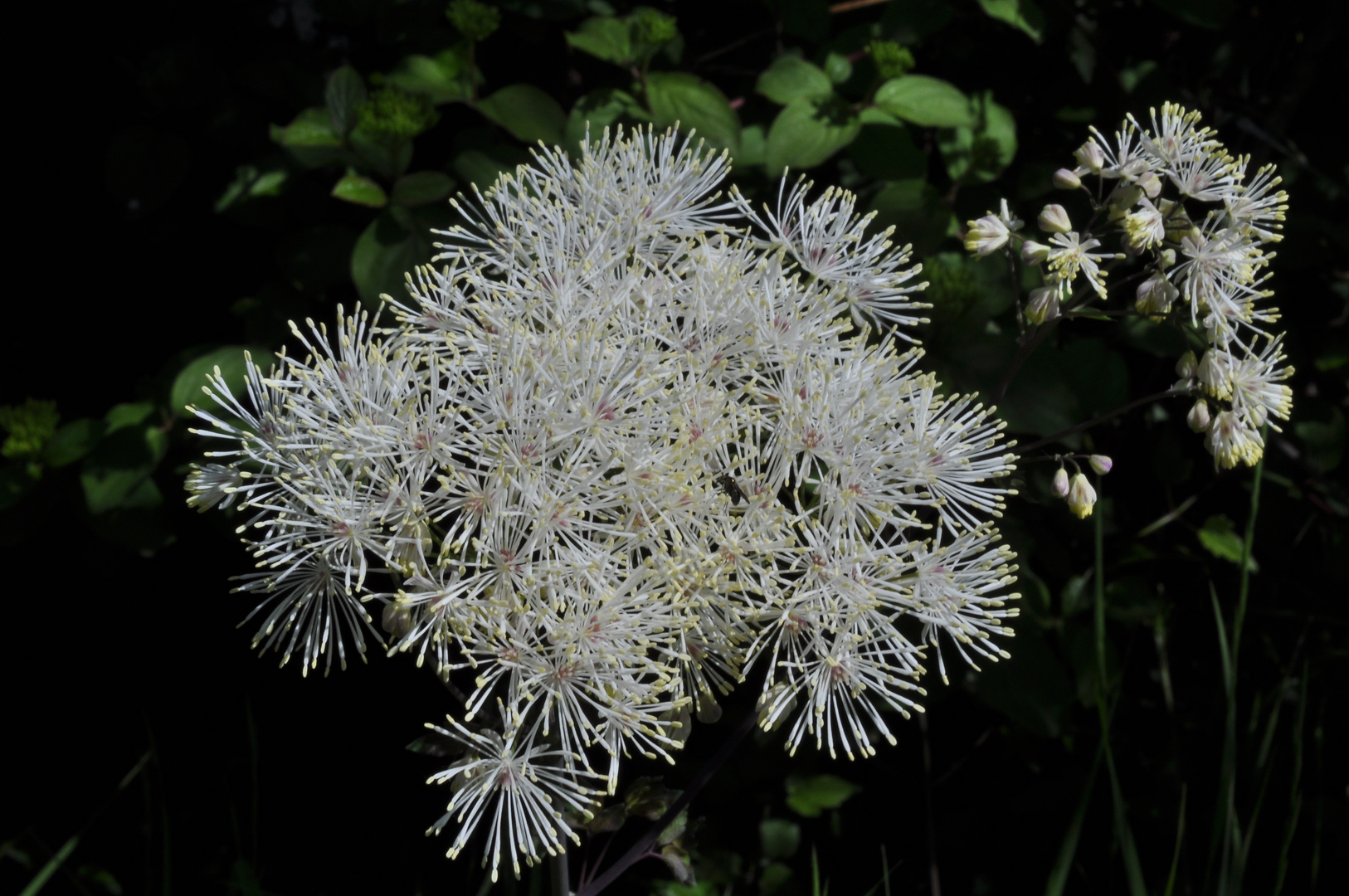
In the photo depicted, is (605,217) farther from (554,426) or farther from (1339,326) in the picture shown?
(1339,326)

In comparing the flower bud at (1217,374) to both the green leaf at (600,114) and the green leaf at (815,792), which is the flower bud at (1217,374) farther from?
the green leaf at (815,792)

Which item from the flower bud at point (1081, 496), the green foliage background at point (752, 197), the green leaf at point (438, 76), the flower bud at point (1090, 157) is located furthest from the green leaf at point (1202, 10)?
the green leaf at point (438, 76)

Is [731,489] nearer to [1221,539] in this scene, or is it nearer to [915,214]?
[915,214]

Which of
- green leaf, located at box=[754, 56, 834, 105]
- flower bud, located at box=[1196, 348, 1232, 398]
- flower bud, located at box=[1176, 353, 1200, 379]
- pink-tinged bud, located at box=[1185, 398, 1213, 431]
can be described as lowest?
pink-tinged bud, located at box=[1185, 398, 1213, 431]

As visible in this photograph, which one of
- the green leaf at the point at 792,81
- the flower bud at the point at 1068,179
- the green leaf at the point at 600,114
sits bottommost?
the flower bud at the point at 1068,179

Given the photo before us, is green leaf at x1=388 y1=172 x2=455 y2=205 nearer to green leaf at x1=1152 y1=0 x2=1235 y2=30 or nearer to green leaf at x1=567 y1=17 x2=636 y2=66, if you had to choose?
green leaf at x1=567 y1=17 x2=636 y2=66

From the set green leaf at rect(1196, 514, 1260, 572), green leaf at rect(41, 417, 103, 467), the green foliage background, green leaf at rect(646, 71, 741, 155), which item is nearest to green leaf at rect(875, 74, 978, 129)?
the green foliage background

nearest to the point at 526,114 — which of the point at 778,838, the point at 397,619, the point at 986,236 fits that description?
the point at 986,236

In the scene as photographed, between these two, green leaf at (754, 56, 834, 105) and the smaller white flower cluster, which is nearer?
the smaller white flower cluster
